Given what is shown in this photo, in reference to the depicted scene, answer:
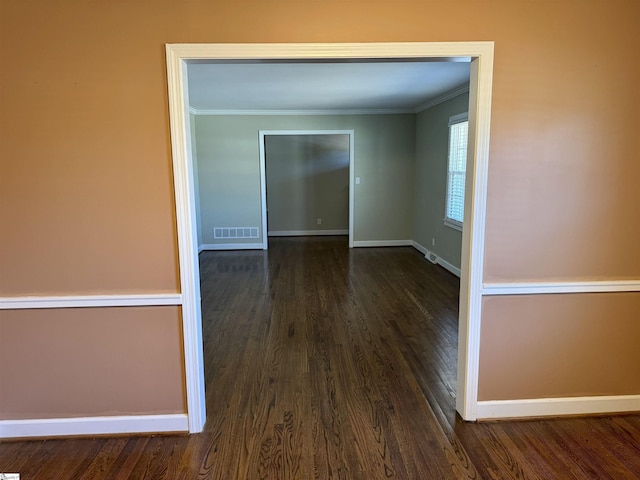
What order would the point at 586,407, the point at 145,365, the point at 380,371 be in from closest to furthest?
1. the point at 145,365
2. the point at 586,407
3. the point at 380,371

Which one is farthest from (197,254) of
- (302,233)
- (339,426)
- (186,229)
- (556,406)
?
(302,233)

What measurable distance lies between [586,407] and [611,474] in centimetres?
49

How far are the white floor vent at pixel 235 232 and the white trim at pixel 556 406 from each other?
5327mm

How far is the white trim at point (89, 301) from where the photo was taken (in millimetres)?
2080

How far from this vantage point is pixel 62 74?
6.31 feet

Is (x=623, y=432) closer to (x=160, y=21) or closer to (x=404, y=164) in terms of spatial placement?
(x=160, y=21)

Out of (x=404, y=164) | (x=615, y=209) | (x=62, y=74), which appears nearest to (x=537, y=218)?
(x=615, y=209)

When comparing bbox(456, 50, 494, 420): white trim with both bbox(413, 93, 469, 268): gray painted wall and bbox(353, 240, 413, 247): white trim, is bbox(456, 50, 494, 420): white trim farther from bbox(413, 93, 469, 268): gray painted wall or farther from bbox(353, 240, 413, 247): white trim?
bbox(353, 240, 413, 247): white trim

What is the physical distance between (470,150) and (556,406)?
158cm

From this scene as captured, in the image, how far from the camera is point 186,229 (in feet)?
6.79

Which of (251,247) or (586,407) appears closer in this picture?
(586,407)

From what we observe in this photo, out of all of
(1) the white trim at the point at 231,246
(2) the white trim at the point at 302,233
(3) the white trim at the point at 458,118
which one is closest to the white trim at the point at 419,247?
(2) the white trim at the point at 302,233

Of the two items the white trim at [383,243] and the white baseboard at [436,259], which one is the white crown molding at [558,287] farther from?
the white trim at [383,243]

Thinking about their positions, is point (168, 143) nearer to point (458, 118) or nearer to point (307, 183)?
point (458, 118)
